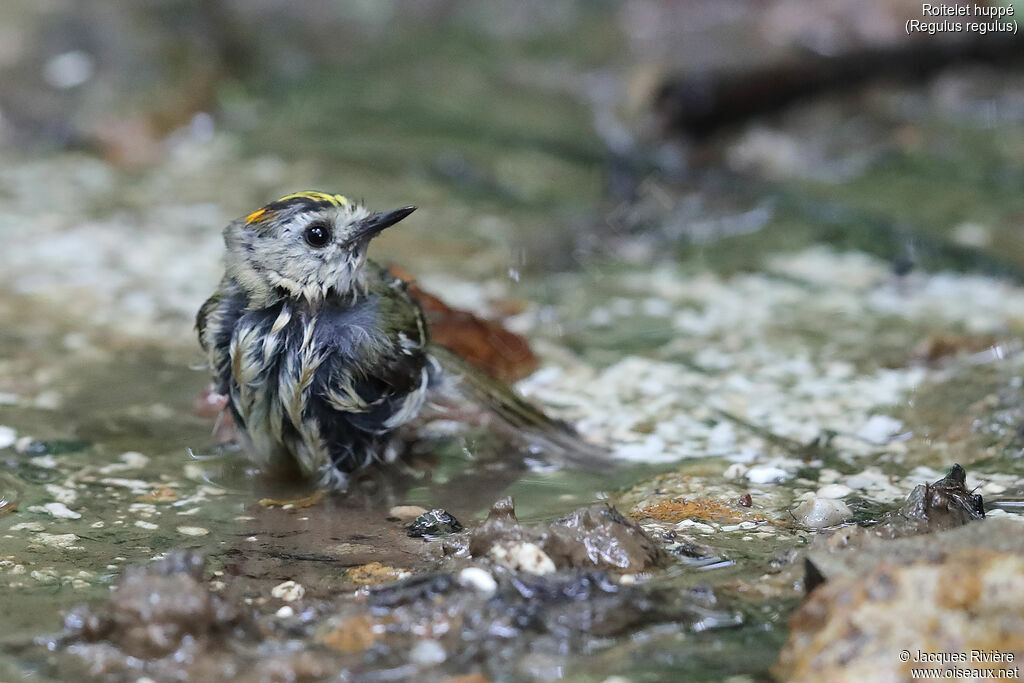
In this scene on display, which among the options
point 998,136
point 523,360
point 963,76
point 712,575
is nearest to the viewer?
point 712,575

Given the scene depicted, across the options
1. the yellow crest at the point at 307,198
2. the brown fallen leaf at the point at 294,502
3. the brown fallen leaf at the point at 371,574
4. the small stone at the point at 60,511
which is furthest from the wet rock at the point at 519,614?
the yellow crest at the point at 307,198

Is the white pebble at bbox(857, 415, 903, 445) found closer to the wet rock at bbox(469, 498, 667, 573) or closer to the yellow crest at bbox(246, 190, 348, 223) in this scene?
the wet rock at bbox(469, 498, 667, 573)

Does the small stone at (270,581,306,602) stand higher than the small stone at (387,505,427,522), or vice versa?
the small stone at (387,505,427,522)

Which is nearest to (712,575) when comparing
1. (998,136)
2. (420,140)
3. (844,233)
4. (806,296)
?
(806,296)

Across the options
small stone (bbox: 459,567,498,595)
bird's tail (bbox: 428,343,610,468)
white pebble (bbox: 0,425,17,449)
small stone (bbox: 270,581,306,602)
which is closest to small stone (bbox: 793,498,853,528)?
bird's tail (bbox: 428,343,610,468)

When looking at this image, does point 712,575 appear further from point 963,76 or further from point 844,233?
point 963,76

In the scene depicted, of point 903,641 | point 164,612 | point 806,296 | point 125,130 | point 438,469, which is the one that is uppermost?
point 125,130
